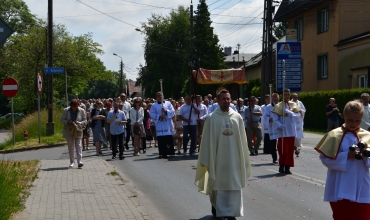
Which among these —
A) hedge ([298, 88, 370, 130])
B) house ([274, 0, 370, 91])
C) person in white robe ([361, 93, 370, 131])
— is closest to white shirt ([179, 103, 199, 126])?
person in white robe ([361, 93, 370, 131])

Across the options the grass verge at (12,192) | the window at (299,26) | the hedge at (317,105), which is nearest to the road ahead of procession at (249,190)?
the grass verge at (12,192)

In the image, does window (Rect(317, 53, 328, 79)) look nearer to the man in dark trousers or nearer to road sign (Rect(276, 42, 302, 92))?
the man in dark trousers

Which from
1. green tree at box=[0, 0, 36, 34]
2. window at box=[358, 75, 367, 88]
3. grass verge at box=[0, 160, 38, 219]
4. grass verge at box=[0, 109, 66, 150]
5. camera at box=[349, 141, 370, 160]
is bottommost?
grass verge at box=[0, 109, 66, 150]

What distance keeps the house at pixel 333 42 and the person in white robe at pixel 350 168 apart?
93.8 ft

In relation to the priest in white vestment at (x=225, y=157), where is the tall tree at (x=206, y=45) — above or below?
above

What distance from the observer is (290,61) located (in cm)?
2348

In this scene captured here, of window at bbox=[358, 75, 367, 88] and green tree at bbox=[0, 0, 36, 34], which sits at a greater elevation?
green tree at bbox=[0, 0, 36, 34]

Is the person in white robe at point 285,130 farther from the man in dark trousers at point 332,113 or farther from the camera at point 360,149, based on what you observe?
the man in dark trousers at point 332,113

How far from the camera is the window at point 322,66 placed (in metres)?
41.3

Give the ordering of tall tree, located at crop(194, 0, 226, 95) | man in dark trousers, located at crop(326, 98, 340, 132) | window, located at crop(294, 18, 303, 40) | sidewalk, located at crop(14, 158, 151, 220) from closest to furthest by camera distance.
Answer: sidewalk, located at crop(14, 158, 151, 220) < man in dark trousers, located at crop(326, 98, 340, 132) < window, located at crop(294, 18, 303, 40) < tall tree, located at crop(194, 0, 226, 95)

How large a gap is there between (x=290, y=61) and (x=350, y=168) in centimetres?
1775

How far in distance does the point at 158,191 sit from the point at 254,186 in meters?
1.92

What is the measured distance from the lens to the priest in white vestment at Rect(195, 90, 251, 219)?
8.79m

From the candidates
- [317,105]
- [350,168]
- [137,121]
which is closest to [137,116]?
[137,121]
